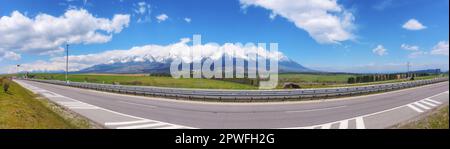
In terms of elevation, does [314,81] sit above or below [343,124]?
above

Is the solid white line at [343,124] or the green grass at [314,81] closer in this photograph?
the solid white line at [343,124]

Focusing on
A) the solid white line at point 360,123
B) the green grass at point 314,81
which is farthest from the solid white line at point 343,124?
the green grass at point 314,81

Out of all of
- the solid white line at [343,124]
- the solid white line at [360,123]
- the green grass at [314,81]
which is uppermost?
the green grass at [314,81]

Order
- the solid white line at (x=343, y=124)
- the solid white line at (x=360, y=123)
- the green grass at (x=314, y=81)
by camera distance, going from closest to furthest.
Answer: the solid white line at (x=360, y=123) < the solid white line at (x=343, y=124) < the green grass at (x=314, y=81)

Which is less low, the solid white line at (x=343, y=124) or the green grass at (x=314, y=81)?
the green grass at (x=314, y=81)

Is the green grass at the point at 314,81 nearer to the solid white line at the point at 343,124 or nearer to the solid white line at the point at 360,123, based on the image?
the solid white line at the point at 360,123

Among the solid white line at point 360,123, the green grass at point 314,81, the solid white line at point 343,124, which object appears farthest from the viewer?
the green grass at point 314,81

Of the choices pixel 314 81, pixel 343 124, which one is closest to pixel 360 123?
pixel 343 124

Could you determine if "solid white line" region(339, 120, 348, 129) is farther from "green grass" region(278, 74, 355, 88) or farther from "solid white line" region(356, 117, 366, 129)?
"green grass" region(278, 74, 355, 88)

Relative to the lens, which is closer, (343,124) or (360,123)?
(343,124)

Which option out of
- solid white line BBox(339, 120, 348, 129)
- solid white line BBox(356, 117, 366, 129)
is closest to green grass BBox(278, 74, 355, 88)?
solid white line BBox(356, 117, 366, 129)

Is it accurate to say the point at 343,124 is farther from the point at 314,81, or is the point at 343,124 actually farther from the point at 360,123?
the point at 314,81
